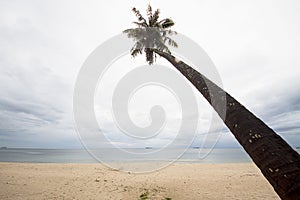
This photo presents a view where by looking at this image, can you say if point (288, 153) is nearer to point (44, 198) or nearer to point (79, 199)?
point (79, 199)

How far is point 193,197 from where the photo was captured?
10953 millimetres

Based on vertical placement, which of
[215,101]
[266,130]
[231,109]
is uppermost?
[215,101]

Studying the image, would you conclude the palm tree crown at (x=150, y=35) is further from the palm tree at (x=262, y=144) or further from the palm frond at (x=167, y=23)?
the palm tree at (x=262, y=144)

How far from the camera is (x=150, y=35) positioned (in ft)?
37.5

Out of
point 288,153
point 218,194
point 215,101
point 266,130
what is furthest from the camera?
point 218,194

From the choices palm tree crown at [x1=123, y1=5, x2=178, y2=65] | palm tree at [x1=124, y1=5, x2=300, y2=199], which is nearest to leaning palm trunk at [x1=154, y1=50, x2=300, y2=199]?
palm tree at [x1=124, y1=5, x2=300, y2=199]

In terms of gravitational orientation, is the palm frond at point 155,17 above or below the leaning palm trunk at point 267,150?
above

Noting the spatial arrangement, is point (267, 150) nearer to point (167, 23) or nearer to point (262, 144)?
point (262, 144)

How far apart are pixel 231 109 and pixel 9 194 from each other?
13.2 meters

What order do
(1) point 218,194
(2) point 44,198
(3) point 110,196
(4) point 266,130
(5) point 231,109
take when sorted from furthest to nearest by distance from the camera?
(1) point 218,194
(3) point 110,196
(2) point 44,198
(5) point 231,109
(4) point 266,130

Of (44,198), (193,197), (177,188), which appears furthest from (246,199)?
(44,198)

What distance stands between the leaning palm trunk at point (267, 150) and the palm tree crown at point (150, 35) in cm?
811

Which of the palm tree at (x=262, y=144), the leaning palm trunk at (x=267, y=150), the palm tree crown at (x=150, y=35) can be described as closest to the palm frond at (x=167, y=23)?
the palm tree crown at (x=150, y=35)

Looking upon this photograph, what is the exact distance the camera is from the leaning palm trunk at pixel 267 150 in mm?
2064
